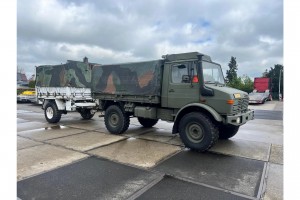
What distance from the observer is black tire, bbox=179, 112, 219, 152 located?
5633mm

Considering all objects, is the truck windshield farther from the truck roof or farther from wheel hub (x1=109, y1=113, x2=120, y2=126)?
wheel hub (x1=109, y1=113, x2=120, y2=126)

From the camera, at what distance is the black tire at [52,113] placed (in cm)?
1005

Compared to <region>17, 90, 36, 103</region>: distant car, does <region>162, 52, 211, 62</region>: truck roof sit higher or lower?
higher

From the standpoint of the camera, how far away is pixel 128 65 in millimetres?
7574

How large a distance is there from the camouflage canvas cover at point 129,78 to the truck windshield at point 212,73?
4.58ft

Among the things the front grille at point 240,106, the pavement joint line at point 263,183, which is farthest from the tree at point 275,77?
the pavement joint line at point 263,183

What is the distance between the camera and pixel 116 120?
26.3 feet

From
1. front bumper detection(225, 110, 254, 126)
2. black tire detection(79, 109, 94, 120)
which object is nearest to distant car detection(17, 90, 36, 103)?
black tire detection(79, 109, 94, 120)

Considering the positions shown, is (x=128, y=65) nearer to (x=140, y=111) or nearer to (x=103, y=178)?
(x=140, y=111)

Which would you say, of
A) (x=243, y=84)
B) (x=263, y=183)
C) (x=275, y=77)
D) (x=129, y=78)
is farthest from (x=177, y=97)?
(x=275, y=77)

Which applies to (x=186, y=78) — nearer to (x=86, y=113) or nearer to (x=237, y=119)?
(x=237, y=119)

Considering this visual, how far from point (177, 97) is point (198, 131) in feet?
3.87

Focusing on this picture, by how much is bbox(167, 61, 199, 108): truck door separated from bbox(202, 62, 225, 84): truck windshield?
0.89 ft
